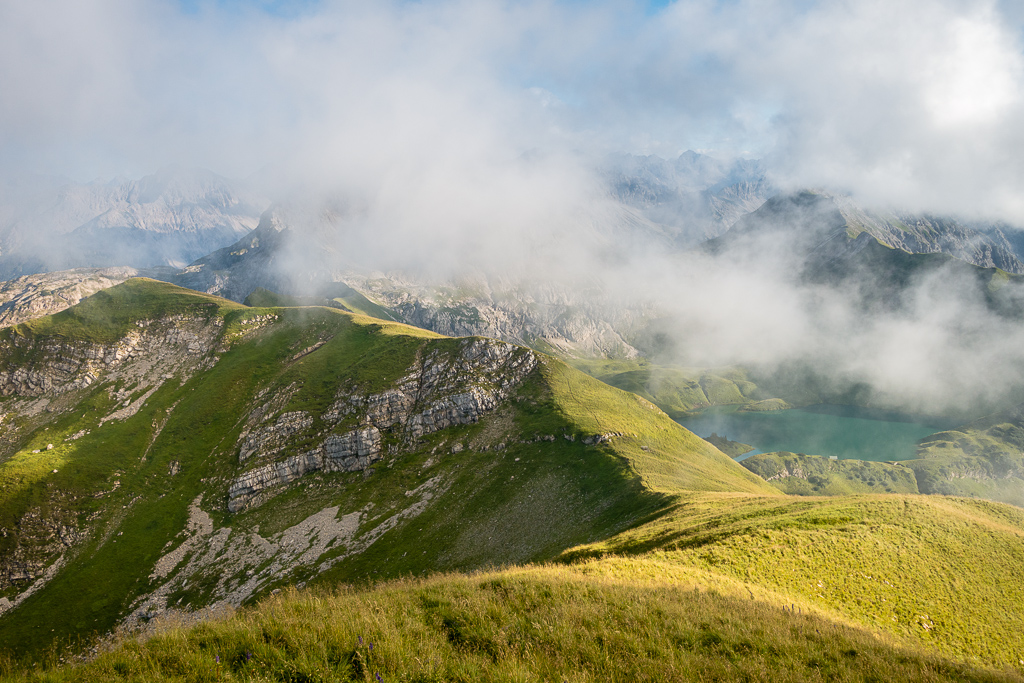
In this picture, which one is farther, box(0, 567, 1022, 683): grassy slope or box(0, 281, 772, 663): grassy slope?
box(0, 281, 772, 663): grassy slope

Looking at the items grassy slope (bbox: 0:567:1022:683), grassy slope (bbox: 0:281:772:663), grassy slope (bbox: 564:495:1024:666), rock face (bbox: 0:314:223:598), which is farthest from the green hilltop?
rock face (bbox: 0:314:223:598)

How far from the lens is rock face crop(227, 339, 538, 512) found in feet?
332

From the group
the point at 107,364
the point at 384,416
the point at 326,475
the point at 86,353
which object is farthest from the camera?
the point at 107,364

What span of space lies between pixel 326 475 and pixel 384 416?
1921cm

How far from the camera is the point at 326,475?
101 m

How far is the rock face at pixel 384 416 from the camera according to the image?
101125 millimetres

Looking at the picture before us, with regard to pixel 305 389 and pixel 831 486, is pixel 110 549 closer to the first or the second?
pixel 305 389

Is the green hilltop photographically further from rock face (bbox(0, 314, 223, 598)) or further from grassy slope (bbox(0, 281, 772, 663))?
rock face (bbox(0, 314, 223, 598))

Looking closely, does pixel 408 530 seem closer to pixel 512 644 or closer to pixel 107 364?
pixel 512 644

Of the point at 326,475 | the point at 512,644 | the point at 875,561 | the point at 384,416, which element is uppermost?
the point at 512,644

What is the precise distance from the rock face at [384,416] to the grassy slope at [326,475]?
136 inches

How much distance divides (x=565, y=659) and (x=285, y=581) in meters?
81.1

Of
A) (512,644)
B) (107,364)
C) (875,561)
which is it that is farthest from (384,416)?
(512,644)

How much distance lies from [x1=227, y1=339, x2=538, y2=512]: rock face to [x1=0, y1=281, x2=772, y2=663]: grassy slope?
11.3 ft
